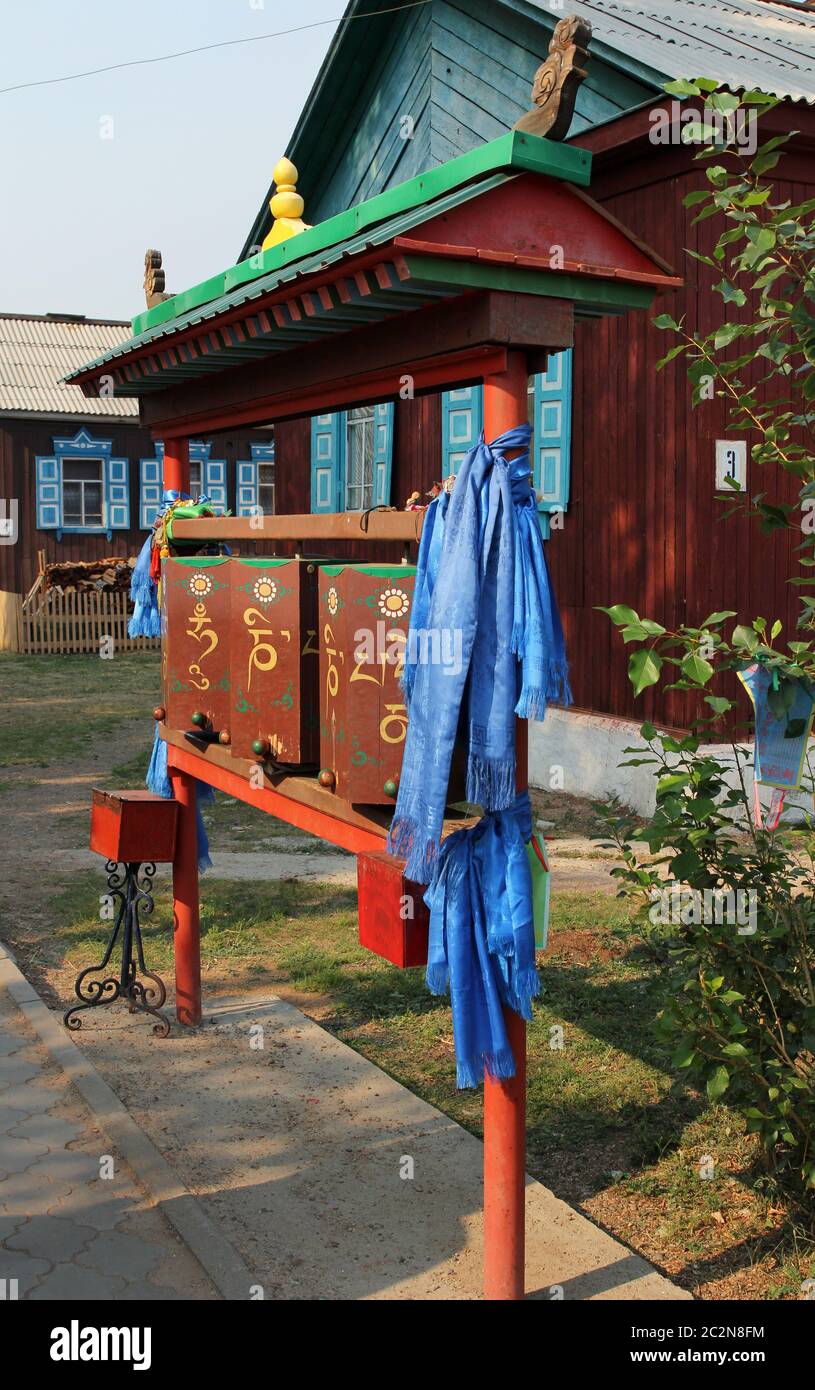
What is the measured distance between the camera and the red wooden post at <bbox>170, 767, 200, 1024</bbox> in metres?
5.76

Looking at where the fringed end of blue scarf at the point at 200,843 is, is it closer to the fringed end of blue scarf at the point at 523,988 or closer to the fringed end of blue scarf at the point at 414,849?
the fringed end of blue scarf at the point at 414,849

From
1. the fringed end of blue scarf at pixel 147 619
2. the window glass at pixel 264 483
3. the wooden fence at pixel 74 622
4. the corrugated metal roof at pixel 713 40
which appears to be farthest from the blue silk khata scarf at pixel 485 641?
the window glass at pixel 264 483

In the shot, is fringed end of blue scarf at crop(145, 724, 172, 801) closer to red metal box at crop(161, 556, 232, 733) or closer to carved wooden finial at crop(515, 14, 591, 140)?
red metal box at crop(161, 556, 232, 733)

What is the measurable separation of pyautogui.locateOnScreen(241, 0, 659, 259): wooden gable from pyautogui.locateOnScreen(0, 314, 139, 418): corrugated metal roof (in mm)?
11086

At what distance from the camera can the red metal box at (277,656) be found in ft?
14.0

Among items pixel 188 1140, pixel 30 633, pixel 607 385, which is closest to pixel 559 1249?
pixel 188 1140

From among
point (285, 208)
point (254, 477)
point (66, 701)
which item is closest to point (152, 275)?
point (285, 208)

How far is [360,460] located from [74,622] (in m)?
10.9

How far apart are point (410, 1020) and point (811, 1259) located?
7.91 feet

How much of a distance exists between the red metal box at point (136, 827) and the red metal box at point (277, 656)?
3.97ft

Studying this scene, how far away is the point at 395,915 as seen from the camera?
3.51 m

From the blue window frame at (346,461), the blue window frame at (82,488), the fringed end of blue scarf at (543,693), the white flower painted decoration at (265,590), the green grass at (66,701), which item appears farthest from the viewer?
the blue window frame at (82,488)

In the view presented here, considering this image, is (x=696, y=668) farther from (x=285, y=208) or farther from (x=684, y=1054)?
(x=285, y=208)

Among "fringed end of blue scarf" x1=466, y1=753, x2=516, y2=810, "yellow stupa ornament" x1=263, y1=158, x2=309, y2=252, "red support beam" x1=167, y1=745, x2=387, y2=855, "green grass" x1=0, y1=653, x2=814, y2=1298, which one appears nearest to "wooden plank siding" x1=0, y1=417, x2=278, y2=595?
"green grass" x1=0, y1=653, x2=814, y2=1298
